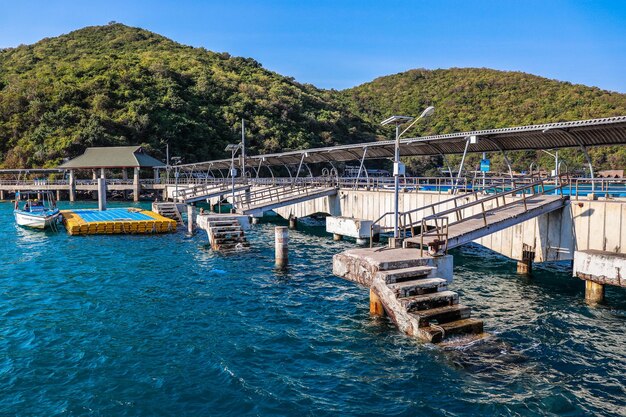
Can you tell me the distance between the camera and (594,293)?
1583cm

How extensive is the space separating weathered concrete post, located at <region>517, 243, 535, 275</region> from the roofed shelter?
5926 centimetres

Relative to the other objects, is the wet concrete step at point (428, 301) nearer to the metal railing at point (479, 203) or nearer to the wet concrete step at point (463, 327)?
the wet concrete step at point (463, 327)

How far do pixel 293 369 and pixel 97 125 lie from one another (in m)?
87.7

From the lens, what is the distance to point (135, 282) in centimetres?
1919

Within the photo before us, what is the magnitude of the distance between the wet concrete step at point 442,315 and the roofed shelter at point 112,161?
62.8 meters

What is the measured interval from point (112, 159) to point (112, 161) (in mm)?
717

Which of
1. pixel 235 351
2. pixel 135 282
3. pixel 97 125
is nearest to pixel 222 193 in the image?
pixel 135 282

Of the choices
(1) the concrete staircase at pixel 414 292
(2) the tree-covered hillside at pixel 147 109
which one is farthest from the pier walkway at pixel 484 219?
(2) the tree-covered hillside at pixel 147 109

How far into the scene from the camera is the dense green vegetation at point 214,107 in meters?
84.1

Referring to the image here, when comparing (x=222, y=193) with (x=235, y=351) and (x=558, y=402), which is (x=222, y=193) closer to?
(x=235, y=351)

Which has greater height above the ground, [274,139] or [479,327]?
[274,139]

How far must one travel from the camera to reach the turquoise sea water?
364 inches

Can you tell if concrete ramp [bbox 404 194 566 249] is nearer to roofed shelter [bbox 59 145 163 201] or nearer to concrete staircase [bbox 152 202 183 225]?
concrete staircase [bbox 152 202 183 225]

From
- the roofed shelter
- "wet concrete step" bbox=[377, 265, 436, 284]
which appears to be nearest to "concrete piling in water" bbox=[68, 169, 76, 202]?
the roofed shelter
